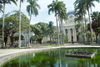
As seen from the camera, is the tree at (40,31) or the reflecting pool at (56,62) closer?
the reflecting pool at (56,62)

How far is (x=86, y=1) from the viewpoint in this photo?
3073 cm

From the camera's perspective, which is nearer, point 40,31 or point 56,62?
point 56,62

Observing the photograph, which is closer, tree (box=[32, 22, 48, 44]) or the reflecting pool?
the reflecting pool

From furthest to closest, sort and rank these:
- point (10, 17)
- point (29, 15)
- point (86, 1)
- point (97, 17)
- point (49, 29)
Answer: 1. point (49, 29)
2. point (97, 17)
3. point (86, 1)
4. point (29, 15)
5. point (10, 17)

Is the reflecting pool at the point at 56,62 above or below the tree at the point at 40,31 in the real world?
below

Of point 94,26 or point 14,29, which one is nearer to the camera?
point 14,29

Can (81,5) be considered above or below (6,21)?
above

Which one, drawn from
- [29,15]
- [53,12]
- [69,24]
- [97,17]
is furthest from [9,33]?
[69,24]

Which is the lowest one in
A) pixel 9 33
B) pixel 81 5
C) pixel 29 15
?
pixel 9 33

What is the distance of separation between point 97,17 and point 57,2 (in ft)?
55.3

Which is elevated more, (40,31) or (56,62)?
(40,31)

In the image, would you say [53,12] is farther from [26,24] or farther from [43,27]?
[43,27]

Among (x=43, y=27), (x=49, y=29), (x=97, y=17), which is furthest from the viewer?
(x=43, y=27)

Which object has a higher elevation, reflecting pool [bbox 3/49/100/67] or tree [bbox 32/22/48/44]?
tree [bbox 32/22/48/44]
